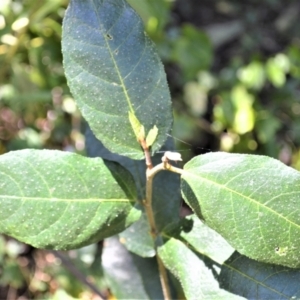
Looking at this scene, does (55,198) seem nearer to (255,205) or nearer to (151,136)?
(151,136)

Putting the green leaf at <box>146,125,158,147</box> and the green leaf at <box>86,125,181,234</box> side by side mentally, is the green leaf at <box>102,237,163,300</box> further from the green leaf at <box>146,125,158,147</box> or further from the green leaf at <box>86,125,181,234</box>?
the green leaf at <box>146,125,158,147</box>

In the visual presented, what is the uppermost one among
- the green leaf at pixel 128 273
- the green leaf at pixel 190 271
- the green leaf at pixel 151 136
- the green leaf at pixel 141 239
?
the green leaf at pixel 151 136

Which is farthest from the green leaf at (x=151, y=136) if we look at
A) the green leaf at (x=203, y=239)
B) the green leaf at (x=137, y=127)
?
the green leaf at (x=203, y=239)

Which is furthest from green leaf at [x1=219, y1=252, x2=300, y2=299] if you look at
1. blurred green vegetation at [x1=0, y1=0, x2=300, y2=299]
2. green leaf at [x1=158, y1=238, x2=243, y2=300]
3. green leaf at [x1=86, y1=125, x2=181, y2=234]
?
blurred green vegetation at [x1=0, y1=0, x2=300, y2=299]

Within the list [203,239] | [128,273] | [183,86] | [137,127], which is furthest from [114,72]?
[183,86]

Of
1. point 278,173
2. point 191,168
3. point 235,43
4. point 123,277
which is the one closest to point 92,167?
point 191,168

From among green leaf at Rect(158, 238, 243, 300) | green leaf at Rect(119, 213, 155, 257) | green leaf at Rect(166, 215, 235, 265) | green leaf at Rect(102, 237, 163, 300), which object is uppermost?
green leaf at Rect(166, 215, 235, 265)

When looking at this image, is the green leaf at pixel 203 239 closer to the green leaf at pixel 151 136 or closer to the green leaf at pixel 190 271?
the green leaf at pixel 190 271

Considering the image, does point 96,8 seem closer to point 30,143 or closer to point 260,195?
point 260,195
